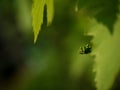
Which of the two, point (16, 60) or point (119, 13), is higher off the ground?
point (119, 13)

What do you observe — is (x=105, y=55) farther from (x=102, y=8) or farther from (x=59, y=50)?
(x=59, y=50)

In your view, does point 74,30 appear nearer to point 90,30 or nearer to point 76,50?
point 76,50

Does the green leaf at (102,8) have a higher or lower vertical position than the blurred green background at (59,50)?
higher

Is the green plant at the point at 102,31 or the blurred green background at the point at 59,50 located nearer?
the green plant at the point at 102,31

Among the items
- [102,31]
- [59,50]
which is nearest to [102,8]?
[102,31]

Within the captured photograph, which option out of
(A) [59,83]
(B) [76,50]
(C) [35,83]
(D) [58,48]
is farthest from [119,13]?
(C) [35,83]
